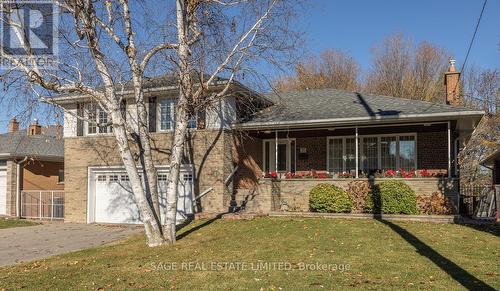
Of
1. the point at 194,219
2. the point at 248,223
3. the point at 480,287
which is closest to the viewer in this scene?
the point at 480,287

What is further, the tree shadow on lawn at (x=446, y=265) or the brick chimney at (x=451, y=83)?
the brick chimney at (x=451, y=83)

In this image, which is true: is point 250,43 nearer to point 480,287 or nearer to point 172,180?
point 172,180

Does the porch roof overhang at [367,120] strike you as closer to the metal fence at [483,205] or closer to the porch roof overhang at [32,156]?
the metal fence at [483,205]

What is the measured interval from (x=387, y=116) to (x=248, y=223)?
6.05m

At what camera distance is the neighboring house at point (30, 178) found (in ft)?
78.5

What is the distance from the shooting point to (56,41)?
522 inches

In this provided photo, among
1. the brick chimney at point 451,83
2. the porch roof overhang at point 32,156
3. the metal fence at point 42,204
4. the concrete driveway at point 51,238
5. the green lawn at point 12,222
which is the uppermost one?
Result: the brick chimney at point 451,83

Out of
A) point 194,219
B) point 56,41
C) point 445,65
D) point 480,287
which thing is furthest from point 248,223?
point 445,65

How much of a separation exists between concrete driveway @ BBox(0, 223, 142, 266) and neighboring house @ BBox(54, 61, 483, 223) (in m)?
1.60

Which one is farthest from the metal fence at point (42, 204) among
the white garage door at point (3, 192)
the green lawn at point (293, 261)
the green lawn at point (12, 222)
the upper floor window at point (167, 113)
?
the green lawn at point (293, 261)

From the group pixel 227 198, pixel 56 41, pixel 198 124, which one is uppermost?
pixel 56 41

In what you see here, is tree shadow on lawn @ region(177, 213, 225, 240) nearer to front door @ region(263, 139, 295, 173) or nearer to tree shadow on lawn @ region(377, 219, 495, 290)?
front door @ region(263, 139, 295, 173)

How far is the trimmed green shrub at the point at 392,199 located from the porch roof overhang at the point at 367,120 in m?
2.23

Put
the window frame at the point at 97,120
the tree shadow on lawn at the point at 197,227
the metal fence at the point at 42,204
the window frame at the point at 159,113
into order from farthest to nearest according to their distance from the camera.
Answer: the metal fence at the point at 42,204, the window frame at the point at 97,120, the window frame at the point at 159,113, the tree shadow on lawn at the point at 197,227
